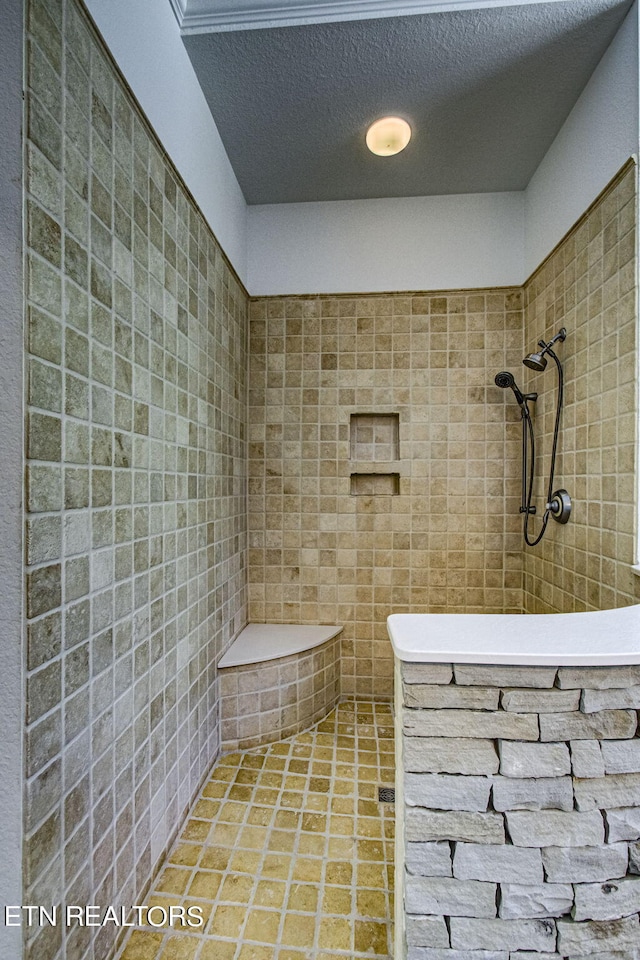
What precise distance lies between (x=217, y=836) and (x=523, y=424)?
6.72ft

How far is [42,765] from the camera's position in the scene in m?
0.82

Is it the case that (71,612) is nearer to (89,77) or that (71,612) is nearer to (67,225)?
(67,225)

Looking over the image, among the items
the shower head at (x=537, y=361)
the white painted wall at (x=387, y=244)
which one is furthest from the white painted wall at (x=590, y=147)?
the shower head at (x=537, y=361)

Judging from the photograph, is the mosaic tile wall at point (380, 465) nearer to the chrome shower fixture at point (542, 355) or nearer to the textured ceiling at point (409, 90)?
the chrome shower fixture at point (542, 355)

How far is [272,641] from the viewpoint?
211 centimetres

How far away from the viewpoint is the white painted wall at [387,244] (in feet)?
7.46

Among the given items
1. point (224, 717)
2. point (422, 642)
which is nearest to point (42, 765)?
point (422, 642)

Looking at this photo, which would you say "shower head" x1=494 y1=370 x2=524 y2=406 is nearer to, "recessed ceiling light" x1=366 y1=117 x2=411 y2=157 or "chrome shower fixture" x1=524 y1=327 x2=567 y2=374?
"chrome shower fixture" x1=524 y1=327 x2=567 y2=374

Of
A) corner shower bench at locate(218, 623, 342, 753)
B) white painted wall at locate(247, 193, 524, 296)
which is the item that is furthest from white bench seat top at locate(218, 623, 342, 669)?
white painted wall at locate(247, 193, 524, 296)

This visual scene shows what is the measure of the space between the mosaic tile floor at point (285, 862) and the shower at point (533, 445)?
1222 millimetres

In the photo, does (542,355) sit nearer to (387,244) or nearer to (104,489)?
(387,244)

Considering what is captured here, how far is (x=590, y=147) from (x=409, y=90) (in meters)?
0.70

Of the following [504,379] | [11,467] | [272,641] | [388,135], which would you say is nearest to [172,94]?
[388,135]

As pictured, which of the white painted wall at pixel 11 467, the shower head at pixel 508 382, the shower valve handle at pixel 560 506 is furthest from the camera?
the shower head at pixel 508 382
